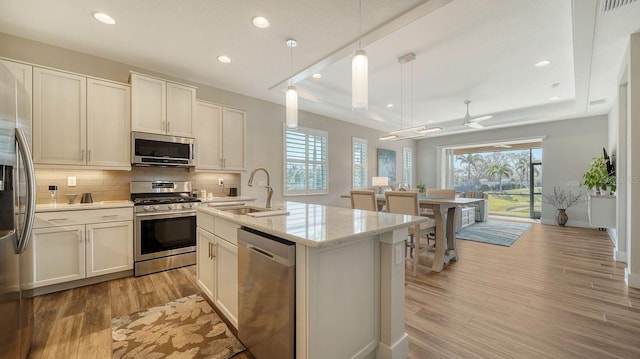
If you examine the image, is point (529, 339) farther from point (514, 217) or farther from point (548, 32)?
point (514, 217)

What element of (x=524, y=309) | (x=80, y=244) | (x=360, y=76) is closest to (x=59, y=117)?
(x=80, y=244)

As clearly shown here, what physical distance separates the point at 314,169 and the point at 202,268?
11.5ft

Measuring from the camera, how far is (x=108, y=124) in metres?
2.98

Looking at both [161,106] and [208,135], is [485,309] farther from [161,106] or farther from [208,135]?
[161,106]

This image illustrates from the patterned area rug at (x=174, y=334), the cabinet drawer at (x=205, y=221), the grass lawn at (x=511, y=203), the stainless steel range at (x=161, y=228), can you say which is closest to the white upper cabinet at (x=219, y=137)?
the stainless steel range at (x=161, y=228)

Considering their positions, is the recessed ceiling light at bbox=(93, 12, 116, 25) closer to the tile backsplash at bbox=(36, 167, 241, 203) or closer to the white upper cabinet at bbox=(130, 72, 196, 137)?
the white upper cabinet at bbox=(130, 72, 196, 137)

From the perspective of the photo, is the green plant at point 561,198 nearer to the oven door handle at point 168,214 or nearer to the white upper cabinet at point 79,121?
the oven door handle at point 168,214

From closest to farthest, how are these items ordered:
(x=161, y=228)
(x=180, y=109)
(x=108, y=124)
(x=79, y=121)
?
1. (x=79, y=121)
2. (x=108, y=124)
3. (x=161, y=228)
4. (x=180, y=109)

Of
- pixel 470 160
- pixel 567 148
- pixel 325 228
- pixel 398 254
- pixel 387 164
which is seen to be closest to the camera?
pixel 325 228

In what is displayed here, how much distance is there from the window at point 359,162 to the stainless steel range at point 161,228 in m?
4.14

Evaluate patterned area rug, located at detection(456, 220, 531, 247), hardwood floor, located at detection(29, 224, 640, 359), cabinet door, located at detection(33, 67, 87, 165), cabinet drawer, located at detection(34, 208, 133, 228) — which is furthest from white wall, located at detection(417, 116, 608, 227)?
cabinet door, located at detection(33, 67, 87, 165)

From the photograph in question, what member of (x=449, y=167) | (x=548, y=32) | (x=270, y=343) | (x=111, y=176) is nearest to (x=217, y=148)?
(x=111, y=176)

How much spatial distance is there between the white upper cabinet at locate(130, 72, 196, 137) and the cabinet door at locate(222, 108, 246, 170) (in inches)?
21.3

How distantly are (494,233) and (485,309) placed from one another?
3782 mm
